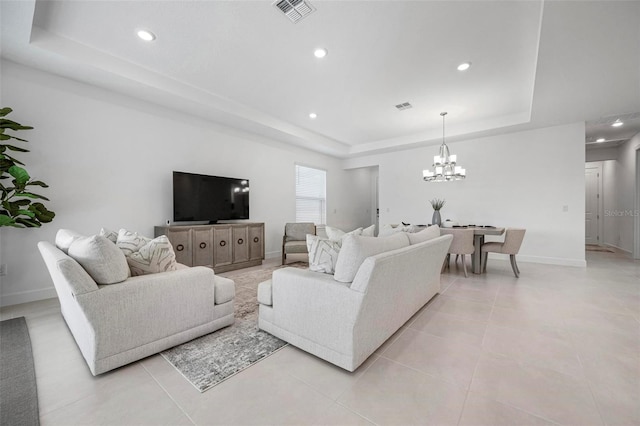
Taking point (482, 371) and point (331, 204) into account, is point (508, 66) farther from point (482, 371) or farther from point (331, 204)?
point (331, 204)

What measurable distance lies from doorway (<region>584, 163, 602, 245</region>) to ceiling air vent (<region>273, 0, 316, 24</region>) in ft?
31.2

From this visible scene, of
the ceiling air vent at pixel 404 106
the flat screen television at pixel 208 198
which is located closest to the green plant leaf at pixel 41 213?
the flat screen television at pixel 208 198

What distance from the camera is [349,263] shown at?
1.71 metres

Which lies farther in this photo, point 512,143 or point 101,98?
point 512,143

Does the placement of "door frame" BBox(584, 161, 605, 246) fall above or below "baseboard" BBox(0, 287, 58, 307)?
above

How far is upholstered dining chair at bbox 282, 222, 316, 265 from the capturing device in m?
4.89

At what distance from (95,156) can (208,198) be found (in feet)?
5.12

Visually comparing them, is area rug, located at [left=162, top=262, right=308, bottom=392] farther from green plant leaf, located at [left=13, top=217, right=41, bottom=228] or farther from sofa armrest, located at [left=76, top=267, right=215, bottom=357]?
green plant leaf, located at [left=13, top=217, right=41, bottom=228]

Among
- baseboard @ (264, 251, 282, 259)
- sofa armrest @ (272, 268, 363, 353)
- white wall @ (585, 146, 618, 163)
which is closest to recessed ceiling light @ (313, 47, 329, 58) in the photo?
sofa armrest @ (272, 268, 363, 353)

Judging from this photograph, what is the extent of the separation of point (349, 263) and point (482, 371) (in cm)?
114

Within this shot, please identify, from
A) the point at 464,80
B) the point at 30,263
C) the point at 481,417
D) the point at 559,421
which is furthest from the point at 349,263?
the point at 30,263

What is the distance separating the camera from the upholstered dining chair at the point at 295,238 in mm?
4891

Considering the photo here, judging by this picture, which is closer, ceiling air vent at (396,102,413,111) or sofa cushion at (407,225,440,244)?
sofa cushion at (407,225,440,244)

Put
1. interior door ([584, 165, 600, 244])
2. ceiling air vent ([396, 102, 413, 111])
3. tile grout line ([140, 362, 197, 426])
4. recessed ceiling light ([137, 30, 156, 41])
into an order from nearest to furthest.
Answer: tile grout line ([140, 362, 197, 426]), recessed ceiling light ([137, 30, 156, 41]), ceiling air vent ([396, 102, 413, 111]), interior door ([584, 165, 600, 244])
